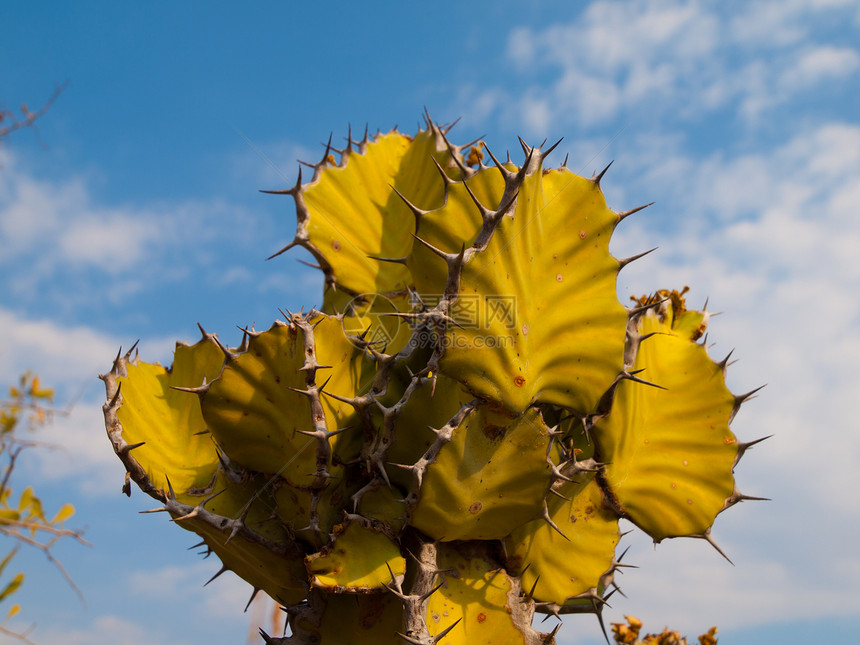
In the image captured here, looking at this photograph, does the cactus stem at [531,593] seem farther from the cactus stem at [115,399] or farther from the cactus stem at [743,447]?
the cactus stem at [115,399]

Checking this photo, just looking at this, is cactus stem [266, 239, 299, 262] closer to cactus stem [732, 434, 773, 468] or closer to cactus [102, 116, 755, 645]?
cactus [102, 116, 755, 645]

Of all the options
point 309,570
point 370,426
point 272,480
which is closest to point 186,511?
point 272,480

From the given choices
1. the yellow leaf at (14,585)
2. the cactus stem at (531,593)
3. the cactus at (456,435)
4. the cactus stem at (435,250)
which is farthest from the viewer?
the cactus stem at (531,593)

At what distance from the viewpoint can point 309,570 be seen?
249 centimetres

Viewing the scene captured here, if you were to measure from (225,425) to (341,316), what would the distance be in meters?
0.57

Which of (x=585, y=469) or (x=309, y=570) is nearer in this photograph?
(x=309, y=570)

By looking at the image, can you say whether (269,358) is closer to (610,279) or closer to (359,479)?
(359,479)

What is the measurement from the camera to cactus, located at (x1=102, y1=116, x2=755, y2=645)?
243 centimetres

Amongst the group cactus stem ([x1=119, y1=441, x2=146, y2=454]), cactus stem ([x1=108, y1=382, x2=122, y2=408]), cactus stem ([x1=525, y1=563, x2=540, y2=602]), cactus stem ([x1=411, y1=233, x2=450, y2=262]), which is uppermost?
cactus stem ([x1=411, y1=233, x2=450, y2=262])

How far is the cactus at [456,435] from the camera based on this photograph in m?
2.43

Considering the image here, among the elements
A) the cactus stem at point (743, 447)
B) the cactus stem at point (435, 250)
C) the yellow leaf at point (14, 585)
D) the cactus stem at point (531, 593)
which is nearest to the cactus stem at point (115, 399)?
the yellow leaf at point (14, 585)

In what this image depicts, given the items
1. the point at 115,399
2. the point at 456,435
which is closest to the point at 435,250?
the point at 456,435

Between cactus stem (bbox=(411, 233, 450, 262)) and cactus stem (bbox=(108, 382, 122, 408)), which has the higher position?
cactus stem (bbox=(411, 233, 450, 262))

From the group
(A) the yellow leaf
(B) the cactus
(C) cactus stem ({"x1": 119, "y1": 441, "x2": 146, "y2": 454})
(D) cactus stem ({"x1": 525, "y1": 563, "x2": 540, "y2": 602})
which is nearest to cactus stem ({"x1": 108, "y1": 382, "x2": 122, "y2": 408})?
(B) the cactus
